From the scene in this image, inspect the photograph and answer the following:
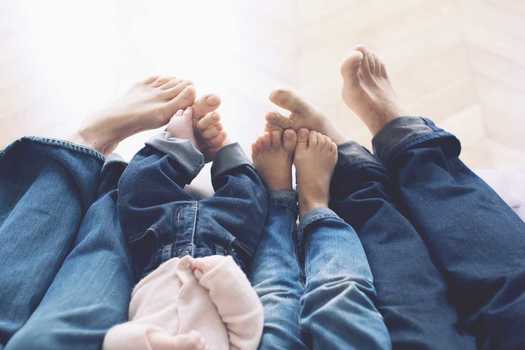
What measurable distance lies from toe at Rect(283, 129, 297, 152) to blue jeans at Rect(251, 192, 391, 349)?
180 mm

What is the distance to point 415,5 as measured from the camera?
1.28m

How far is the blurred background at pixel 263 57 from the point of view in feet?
3.55

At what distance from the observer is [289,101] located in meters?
0.92

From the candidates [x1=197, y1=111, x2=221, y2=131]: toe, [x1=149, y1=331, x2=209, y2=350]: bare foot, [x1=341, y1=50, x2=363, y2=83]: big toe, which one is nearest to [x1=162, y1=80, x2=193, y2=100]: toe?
[x1=197, y1=111, x2=221, y2=131]: toe

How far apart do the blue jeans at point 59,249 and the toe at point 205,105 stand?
0.20 m

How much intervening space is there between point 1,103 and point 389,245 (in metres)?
0.91

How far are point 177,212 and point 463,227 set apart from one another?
39 cm

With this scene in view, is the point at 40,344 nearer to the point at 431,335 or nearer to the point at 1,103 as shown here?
the point at 431,335

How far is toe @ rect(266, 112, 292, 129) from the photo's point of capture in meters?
0.92

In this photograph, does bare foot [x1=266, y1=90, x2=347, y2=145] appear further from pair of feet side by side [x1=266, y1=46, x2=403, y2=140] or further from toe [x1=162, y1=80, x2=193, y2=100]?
toe [x1=162, y1=80, x2=193, y2=100]

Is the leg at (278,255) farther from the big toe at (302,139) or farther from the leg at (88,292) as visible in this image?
the leg at (88,292)

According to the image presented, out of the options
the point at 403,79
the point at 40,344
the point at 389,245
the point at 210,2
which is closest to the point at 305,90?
the point at 403,79

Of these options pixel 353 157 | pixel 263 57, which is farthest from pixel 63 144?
pixel 263 57

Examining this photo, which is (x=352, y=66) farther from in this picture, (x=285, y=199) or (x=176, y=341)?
(x=176, y=341)
